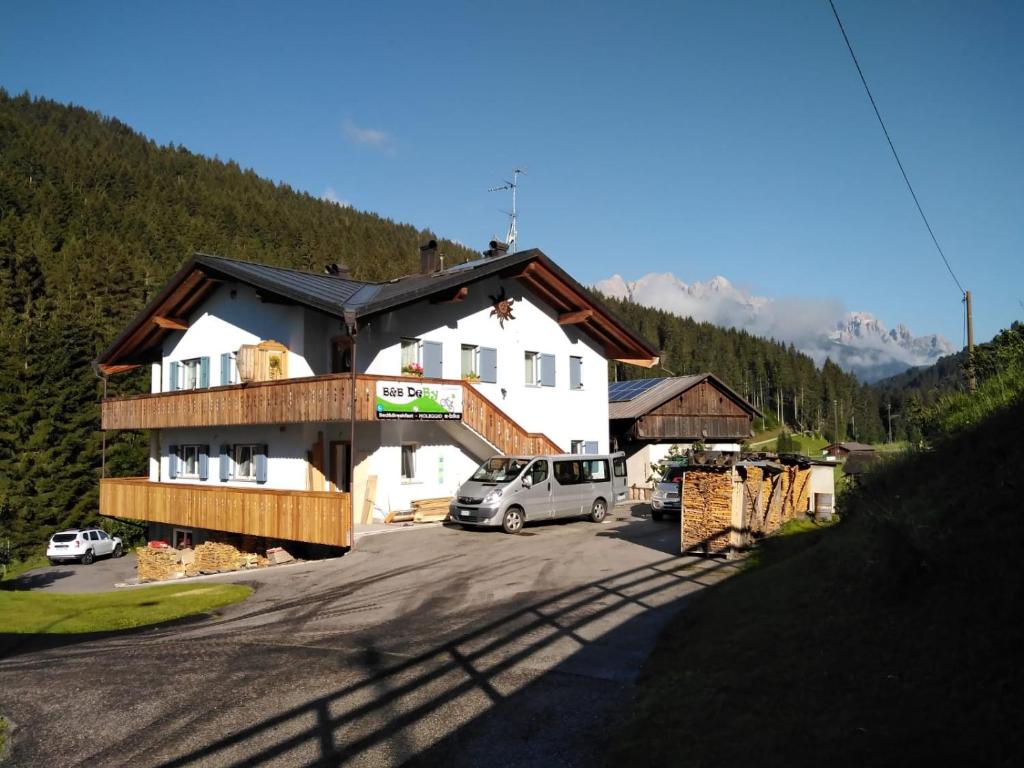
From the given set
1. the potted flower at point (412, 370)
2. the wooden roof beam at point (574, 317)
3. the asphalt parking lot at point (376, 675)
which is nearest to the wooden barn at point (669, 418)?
the wooden roof beam at point (574, 317)

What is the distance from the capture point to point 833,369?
496 feet

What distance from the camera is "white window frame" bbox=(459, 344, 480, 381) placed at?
88.8ft

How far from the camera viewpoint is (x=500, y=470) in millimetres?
20906

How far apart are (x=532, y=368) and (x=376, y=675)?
21.9 m

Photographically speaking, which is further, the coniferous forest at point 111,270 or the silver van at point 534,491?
the coniferous forest at point 111,270

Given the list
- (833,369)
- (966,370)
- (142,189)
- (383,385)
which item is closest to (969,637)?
(966,370)

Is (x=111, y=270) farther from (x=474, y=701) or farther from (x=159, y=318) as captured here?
(x=474, y=701)

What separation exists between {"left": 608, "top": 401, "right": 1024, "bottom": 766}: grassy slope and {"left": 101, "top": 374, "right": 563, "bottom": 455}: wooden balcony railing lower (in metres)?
14.4

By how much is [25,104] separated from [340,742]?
17113 centimetres

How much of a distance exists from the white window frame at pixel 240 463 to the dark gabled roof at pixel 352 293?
18.2 ft

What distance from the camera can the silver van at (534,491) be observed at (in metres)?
19.8

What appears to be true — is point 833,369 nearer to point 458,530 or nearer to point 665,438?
point 665,438

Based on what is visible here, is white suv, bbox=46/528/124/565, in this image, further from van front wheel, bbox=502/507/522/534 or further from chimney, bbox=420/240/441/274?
van front wheel, bbox=502/507/522/534

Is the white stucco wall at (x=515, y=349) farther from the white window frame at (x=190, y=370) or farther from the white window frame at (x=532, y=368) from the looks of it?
the white window frame at (x=190, y=370)
